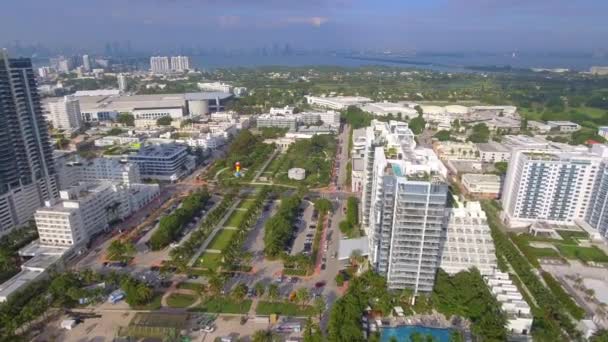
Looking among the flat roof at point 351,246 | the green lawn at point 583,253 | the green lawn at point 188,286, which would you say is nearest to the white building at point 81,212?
the green lawn at point 188,286

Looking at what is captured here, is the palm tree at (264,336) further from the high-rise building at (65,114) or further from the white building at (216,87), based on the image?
the white building at (216,87)

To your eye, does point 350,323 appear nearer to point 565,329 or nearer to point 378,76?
point 565,329

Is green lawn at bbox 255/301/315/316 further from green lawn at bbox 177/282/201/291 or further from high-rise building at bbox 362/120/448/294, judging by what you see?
high-rise building at bbox 362/120/448/294

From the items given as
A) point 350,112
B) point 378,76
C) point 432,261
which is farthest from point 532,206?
point 378,76

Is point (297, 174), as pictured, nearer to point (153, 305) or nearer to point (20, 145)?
point (153, 305)

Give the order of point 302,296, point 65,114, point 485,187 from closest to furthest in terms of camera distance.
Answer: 1. point 302,296
2. point 485,187
3. point 65,114

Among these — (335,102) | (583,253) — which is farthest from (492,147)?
(335,102)
